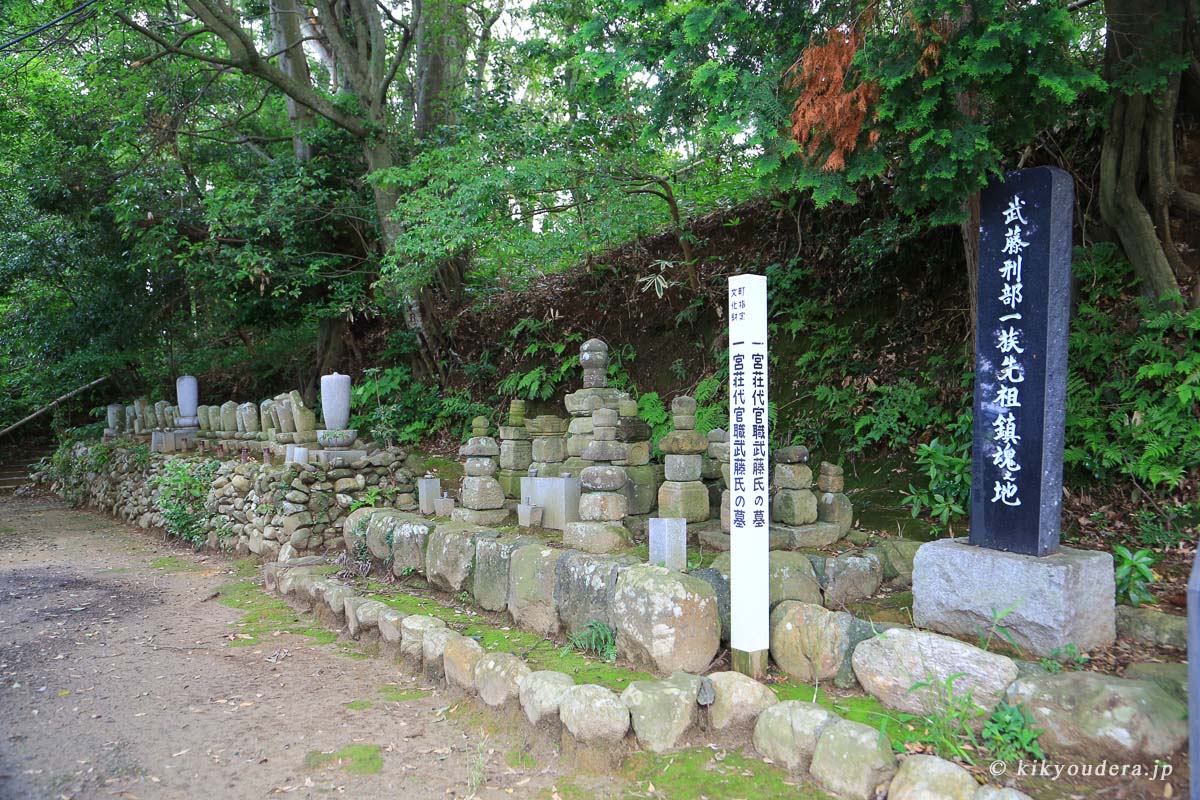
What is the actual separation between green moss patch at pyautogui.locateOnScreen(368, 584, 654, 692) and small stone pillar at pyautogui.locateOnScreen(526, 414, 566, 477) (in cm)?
154

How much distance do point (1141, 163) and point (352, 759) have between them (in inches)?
284

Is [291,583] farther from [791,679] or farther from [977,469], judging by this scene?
[977,469]

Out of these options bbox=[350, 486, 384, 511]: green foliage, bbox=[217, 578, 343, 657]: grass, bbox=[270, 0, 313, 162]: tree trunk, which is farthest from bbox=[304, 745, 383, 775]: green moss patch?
bbox=[270, 0, 313, 162]: tree trunk

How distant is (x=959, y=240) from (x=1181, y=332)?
2.38 metres

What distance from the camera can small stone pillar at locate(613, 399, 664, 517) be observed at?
6309mm

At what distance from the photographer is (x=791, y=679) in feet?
14.7

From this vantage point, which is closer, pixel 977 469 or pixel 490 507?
pixel 977 469

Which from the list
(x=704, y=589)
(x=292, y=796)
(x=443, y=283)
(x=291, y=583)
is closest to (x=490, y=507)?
(x=291, y=583)

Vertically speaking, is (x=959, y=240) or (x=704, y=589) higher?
(x=959, y=240)

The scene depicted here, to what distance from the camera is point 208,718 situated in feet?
15.8

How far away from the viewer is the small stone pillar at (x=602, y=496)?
18.9ft

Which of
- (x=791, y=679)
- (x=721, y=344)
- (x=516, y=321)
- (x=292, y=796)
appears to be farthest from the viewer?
(x=516, y=321)

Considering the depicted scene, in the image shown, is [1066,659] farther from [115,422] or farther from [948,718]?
[115,422]

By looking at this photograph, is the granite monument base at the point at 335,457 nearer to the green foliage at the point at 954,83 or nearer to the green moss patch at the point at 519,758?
the green moss patch at the point at 519,758
